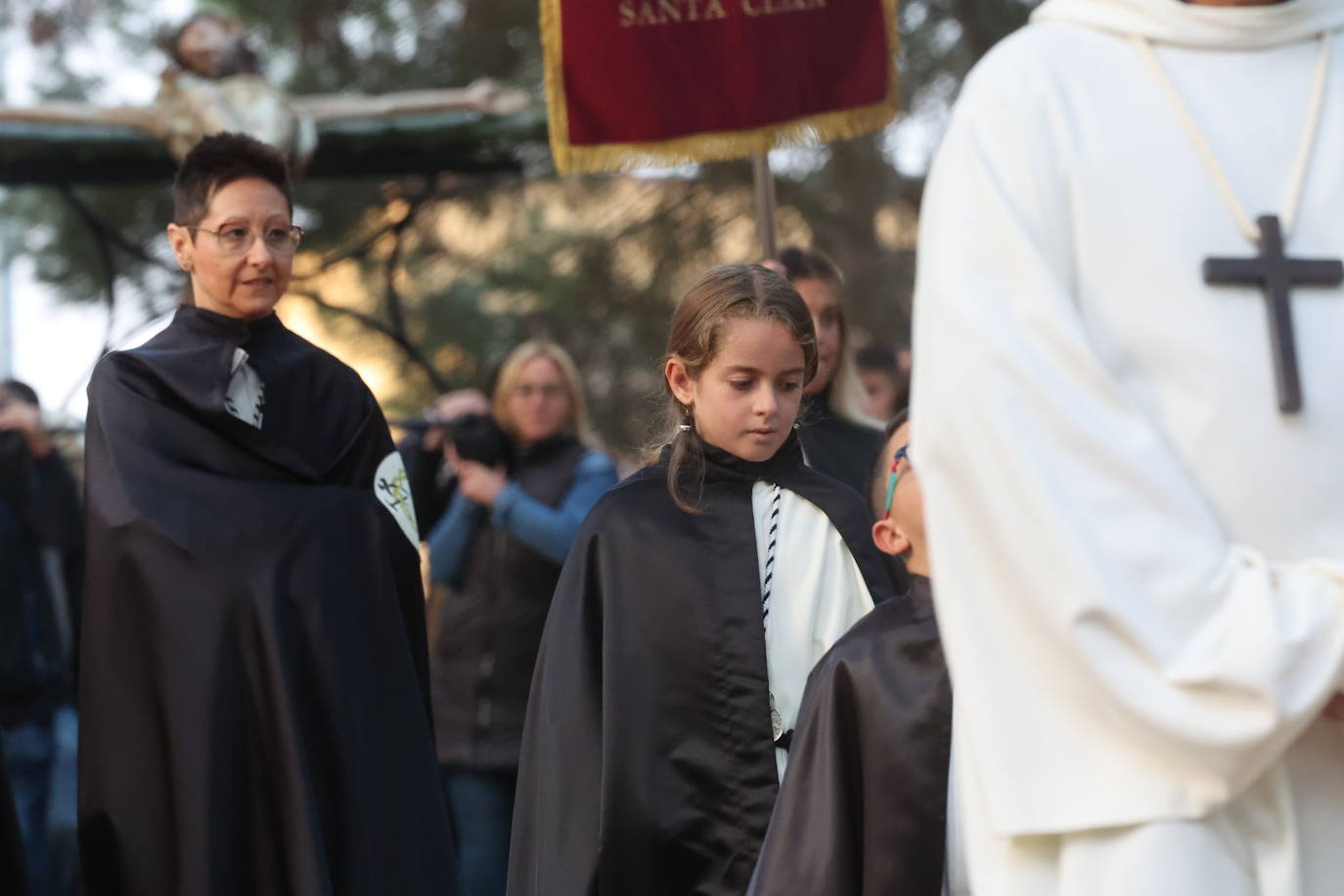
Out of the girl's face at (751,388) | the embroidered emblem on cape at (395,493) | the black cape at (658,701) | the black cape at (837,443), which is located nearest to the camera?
the black cape at (658,701)

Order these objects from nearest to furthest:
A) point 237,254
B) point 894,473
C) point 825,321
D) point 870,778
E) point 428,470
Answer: point 870,778 → point 894,473 → point 237,254 → point 825,321 → point 428,470

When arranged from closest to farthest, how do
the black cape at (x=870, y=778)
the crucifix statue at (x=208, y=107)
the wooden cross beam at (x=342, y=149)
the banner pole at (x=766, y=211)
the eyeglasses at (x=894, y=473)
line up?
the black cape at (x=870, y=778)
the eyeglasses at (x=894, y=473)
the banner pole at (x=766, y=211)
the crucifix statue at (x=208, y=107)
the wooden cross beam at (x=342, y=149)

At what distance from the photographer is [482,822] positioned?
658cm

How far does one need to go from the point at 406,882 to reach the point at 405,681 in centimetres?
46

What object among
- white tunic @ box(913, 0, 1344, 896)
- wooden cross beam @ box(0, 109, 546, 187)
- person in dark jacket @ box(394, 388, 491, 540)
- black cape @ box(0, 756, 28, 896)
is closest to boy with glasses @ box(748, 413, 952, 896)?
white tunic @ box(913, 0, 1344, 896)

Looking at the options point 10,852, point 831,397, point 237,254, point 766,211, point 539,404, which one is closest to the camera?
point 10,852

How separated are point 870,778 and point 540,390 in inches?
142

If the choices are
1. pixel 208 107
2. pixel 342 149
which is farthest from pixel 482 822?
pixel 342 149

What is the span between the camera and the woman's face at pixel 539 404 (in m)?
6.98

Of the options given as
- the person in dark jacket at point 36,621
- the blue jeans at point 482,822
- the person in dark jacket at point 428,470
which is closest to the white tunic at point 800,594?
the blue jeans at point 482,822

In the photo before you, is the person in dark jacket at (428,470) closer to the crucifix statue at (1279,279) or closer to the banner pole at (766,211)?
the banner pole at (766,211)

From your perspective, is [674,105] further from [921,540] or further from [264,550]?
[921,540]

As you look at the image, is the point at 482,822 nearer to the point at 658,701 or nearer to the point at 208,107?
the point at 658,701

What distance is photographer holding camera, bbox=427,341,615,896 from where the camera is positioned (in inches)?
257
